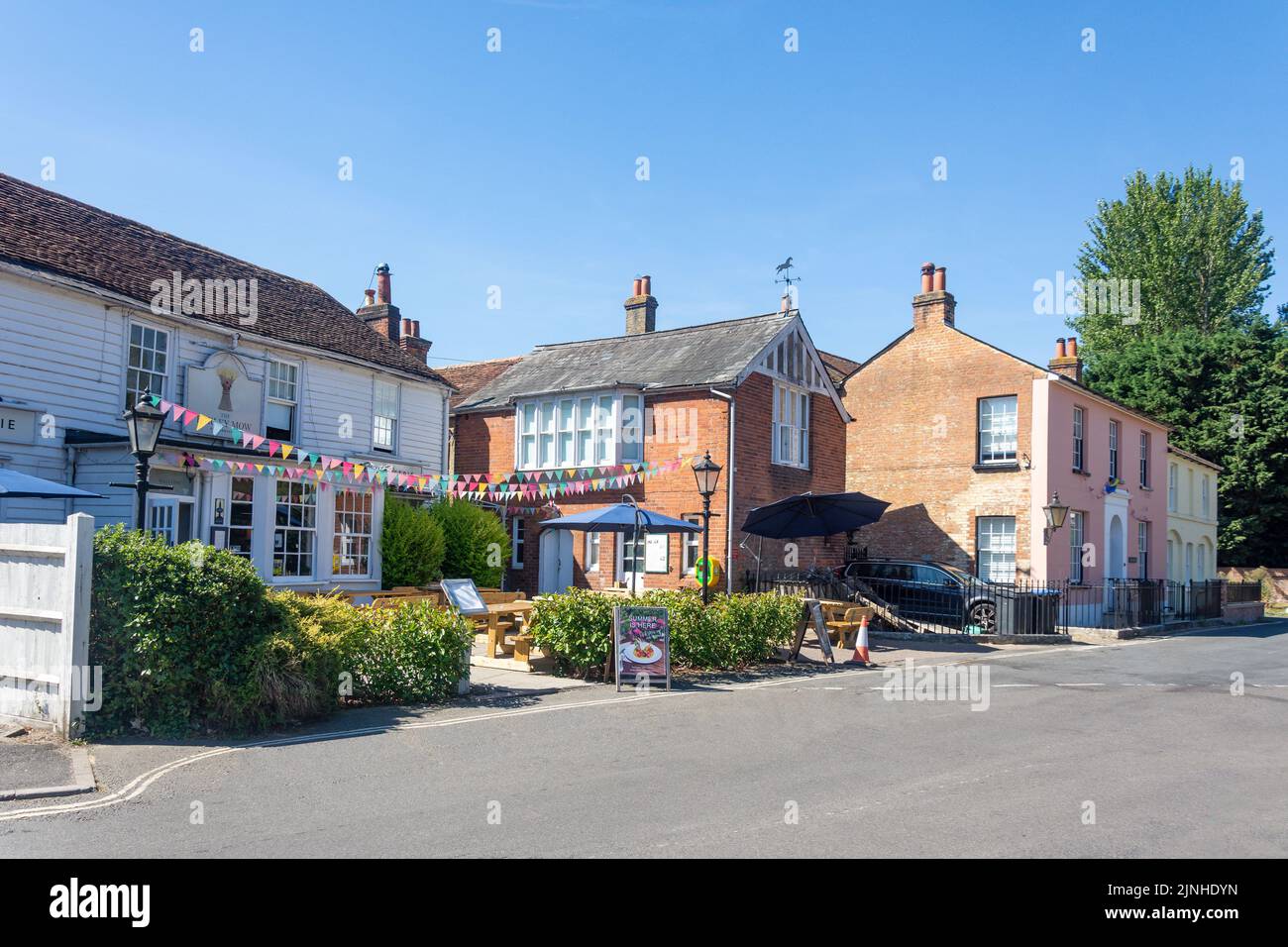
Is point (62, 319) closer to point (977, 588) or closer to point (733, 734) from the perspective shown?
point (733, 734)

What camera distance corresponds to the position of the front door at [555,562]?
26.6 meters

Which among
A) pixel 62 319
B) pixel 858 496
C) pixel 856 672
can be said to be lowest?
pixel 856 672

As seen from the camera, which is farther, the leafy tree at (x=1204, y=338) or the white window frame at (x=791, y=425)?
the leafy tree at (x=1204, y=338)

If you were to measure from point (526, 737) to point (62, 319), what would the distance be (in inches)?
456

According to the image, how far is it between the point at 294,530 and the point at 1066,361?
24.7 meters

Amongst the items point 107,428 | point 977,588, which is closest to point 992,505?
point 977,588

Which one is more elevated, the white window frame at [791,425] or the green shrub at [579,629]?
the white window frame at [791,425]

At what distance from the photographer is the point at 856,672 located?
16.3m

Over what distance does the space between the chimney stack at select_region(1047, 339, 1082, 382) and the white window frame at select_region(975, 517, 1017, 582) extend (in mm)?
6317

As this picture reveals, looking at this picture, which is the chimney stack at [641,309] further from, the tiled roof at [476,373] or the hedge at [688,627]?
the hedge at [688,627]

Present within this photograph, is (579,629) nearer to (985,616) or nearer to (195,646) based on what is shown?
(195,646)

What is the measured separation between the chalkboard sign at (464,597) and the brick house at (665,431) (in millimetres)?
8301

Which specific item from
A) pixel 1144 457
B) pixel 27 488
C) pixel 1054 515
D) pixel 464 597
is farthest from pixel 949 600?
pixel 27 488

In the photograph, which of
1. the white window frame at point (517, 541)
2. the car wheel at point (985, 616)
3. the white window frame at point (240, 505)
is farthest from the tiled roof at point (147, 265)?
the car wheel at point (985, 616)
